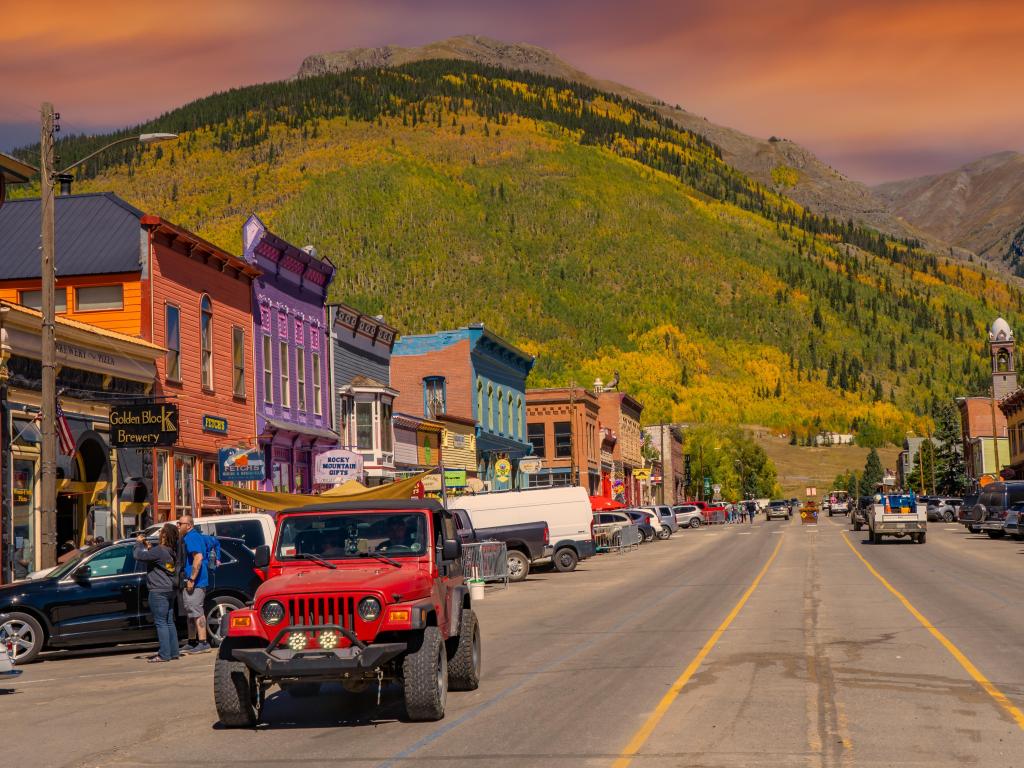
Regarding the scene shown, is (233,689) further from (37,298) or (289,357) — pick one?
(289,357)

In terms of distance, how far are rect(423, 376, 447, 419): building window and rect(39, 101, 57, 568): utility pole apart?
4225 centimetres

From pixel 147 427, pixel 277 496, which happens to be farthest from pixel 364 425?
pixel 147 427

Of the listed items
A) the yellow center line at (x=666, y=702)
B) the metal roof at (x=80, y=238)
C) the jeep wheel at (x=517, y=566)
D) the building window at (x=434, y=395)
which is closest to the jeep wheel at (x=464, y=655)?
the yellow center line at (x=666, y=702)

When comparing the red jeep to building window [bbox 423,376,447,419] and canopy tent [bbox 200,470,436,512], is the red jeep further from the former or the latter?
building window [bbox 423,376,447,419]

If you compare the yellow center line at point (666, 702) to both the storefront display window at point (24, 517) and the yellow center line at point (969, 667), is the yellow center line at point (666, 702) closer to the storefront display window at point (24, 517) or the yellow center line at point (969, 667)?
the yellow center line at point (969, 667)

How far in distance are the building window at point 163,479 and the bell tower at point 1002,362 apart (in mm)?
121934

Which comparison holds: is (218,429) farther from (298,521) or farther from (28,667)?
(298,521)

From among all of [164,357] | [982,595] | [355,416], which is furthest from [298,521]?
[355,416]

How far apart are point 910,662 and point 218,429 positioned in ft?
81.0

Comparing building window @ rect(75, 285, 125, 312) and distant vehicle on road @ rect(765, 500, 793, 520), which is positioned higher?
building window @ rect(75, 285, 125, 312)

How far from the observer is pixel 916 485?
184 m

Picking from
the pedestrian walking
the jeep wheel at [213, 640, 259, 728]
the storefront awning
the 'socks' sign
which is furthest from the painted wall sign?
the jeep wheel at [213, 640, 259, 728]

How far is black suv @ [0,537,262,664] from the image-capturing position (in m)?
20.3

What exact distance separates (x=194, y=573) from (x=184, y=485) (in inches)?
625
